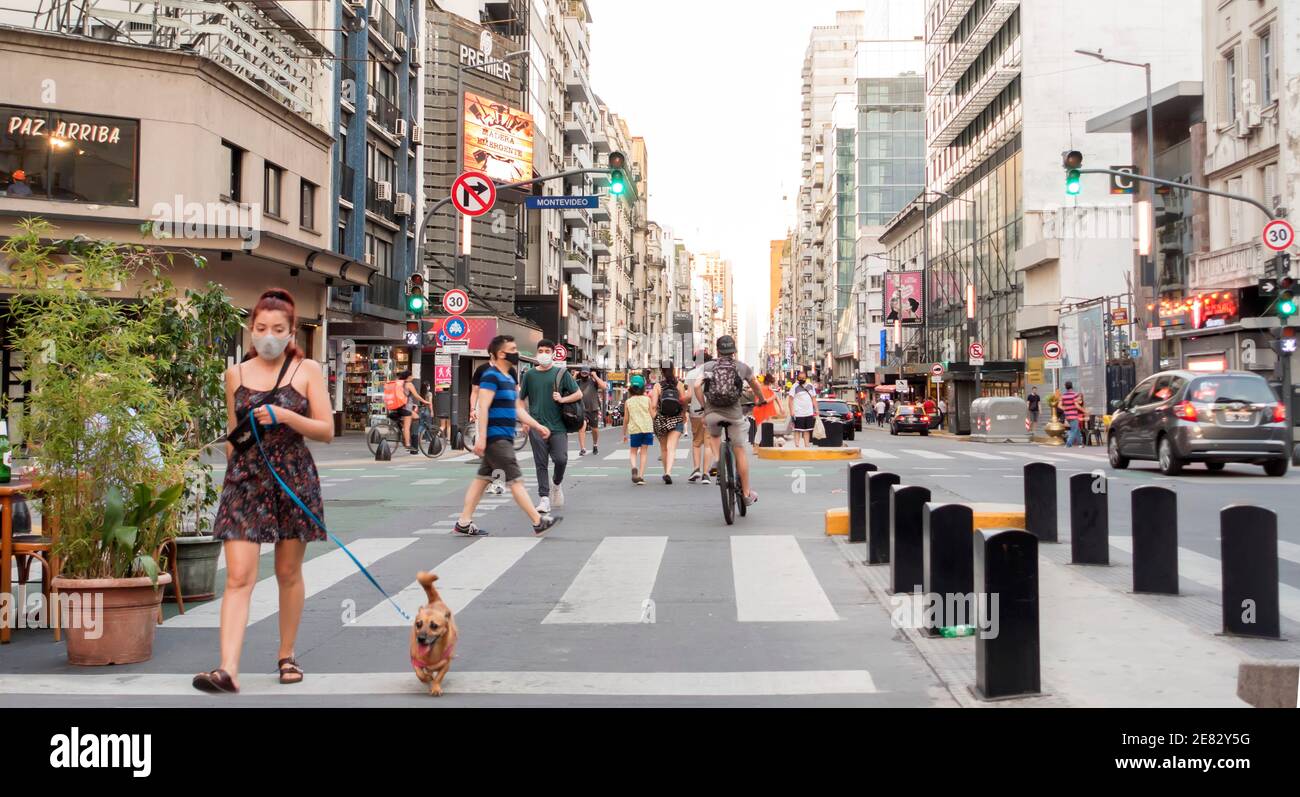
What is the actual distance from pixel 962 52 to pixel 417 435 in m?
51.8

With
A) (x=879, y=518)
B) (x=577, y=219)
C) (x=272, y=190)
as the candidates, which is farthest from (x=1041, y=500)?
(x=577, y=219)

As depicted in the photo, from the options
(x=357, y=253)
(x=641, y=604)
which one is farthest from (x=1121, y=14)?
(x=641, y=604)

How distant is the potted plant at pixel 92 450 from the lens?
20.1 feet

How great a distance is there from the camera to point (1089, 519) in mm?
9180

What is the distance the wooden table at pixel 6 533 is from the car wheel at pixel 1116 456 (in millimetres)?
19110

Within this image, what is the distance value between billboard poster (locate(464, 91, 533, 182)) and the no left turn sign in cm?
2332

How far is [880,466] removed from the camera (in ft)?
70.9

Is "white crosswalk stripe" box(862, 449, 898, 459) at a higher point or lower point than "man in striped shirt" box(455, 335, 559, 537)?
lower

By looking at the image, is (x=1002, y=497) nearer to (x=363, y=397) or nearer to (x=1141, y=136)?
(x=363, y=397)

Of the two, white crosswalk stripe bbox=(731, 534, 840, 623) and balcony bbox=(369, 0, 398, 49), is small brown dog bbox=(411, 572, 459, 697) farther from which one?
balcony bbox=(369, 0, 398, 49)

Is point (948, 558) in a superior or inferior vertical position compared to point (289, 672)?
superior

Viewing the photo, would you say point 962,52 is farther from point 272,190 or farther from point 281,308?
point 281,308

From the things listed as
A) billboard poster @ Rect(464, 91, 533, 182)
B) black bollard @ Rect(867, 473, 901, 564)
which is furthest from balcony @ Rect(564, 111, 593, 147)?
black bollard @ Rect(867, 473, 901, 564)

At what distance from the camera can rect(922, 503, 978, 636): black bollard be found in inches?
262
